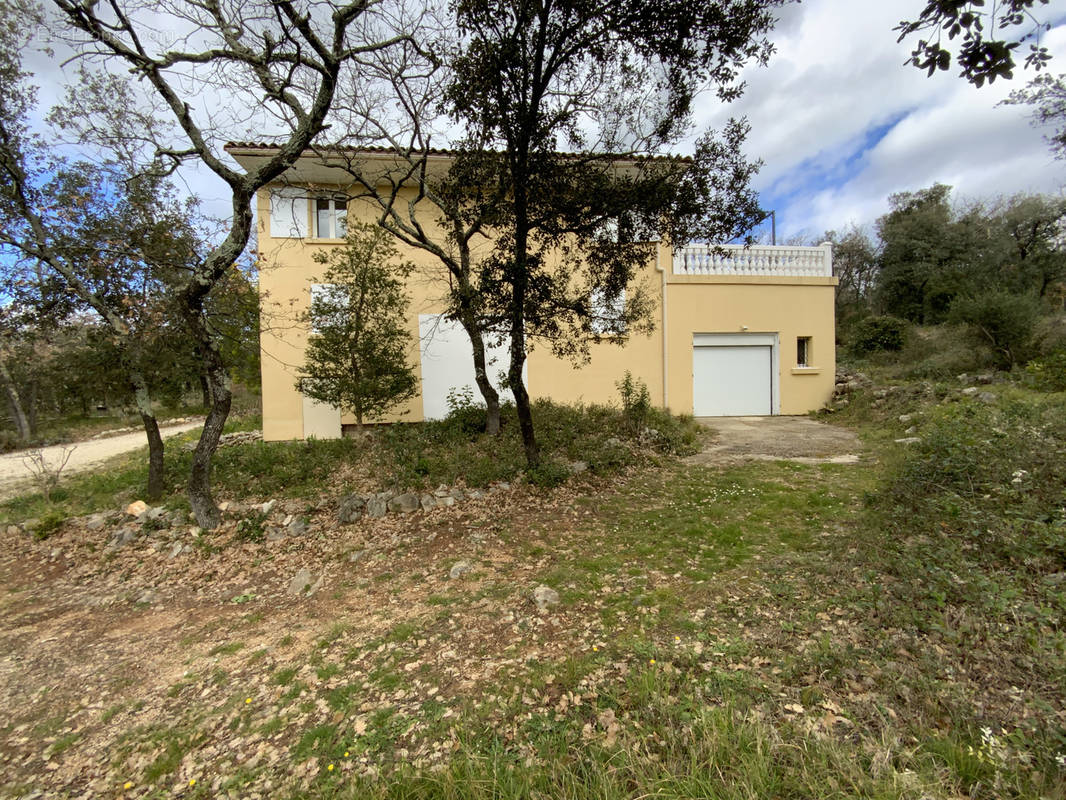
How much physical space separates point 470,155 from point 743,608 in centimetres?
490

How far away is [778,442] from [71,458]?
1567 cm

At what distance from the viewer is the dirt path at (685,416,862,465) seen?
22.6 feet

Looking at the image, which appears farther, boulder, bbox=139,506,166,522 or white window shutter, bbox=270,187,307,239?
white window shutter, bbox=270,187,307,239

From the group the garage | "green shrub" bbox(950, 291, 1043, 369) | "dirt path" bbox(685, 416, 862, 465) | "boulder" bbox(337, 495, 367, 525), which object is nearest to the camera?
"boulder" bbox(337, 495, 367, 525)

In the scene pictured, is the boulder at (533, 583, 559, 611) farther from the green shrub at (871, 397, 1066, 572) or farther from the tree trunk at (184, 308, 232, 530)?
the tree trunk at (184, 308, 232, 530)

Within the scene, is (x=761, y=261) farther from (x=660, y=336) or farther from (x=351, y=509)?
(x=351, y=509)

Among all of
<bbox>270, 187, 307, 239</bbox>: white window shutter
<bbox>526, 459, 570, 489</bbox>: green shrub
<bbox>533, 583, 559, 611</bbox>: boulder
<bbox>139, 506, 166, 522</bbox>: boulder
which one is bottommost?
<bbox>533, 583, 559, 611</bbox>: boulder

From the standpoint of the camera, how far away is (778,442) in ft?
26.1

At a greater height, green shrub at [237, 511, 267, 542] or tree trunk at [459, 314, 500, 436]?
tree trunk at [459, 314, 500, 436]

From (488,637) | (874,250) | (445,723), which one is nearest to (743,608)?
(488,637)

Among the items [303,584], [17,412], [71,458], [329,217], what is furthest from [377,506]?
[17,412]

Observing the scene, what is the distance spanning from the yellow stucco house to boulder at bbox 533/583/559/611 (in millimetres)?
6363

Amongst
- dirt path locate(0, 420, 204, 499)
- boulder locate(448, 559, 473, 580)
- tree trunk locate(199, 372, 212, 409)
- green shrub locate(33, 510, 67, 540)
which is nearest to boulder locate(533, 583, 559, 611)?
boulder locate(448, 559, 473, 580)

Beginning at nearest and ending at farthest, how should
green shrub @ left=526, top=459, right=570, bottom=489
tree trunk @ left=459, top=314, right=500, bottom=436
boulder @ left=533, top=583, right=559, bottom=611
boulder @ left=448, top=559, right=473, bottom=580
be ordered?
1. boulder @ left=533, top=583, right=559, bottom=611
2. boulder @ left=448, top=559, right=473, bottom=580
3. green shrub @ left=526, top=459, right=570, bottom=489
4. tree trunk @ left=459, top=314, right=500, bottom=436
